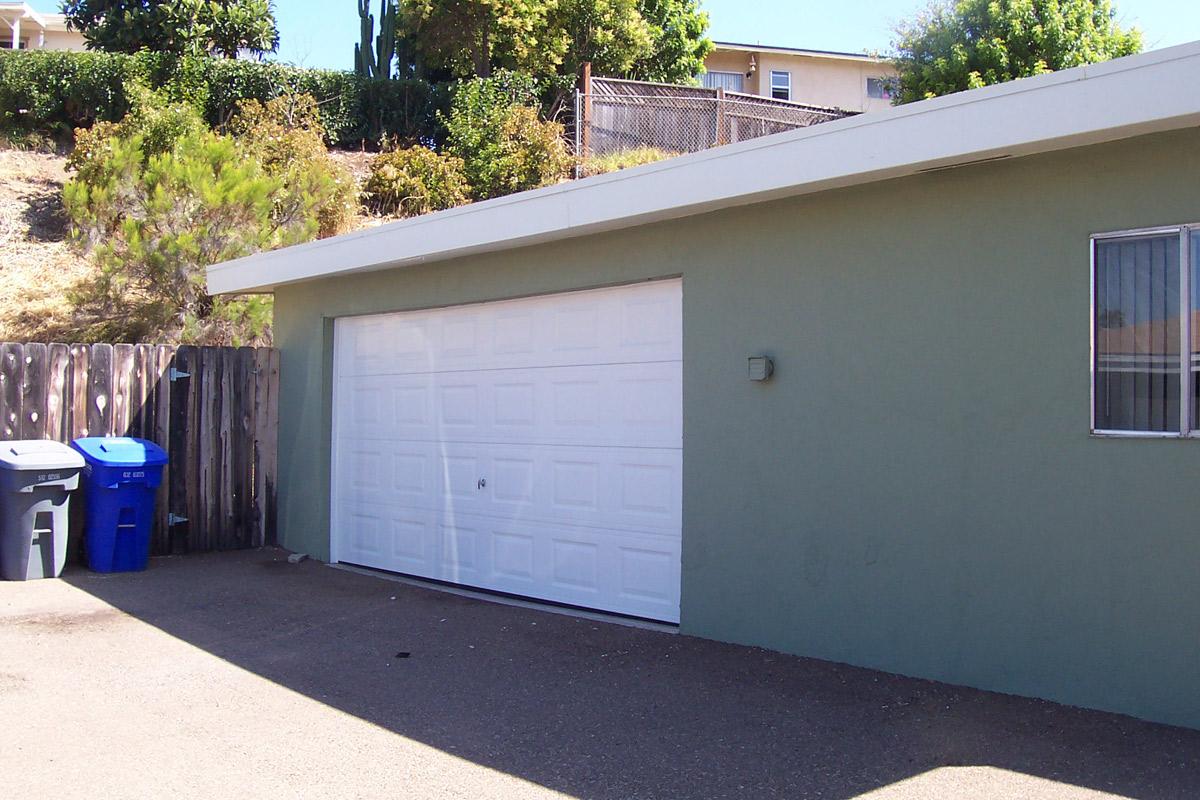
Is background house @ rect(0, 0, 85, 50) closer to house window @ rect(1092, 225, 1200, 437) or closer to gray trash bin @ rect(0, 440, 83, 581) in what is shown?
gray trash bin @ rect(0, 440, 83, 581)

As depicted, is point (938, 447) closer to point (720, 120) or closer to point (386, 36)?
point (720, 120)

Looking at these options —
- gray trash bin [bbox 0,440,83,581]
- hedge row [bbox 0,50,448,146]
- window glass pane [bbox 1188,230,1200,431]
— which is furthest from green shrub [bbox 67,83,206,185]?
window glass pane [bbox 1188,230,1200,431]

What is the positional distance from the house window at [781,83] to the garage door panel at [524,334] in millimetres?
23786

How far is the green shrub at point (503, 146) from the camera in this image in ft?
60.2

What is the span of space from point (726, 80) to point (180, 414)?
80.1ft

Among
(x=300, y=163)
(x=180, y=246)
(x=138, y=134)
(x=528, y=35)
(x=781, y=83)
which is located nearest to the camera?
(x=180, y=246)

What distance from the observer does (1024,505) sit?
17.6 ft

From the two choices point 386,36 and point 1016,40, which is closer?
point 1016,40

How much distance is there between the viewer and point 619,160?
1836 cm

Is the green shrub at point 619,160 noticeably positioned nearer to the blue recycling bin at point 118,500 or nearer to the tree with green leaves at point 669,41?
the tree with green leaves at point 669,41

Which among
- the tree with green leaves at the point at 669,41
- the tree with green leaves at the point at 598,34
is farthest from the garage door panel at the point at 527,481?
the tree with green leaves at the point at 669,41

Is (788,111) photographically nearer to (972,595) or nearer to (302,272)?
(302,272)

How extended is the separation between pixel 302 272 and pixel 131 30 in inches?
626

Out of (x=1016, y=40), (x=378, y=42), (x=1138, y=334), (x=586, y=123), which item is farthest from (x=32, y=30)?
(x=1138, y=334)
